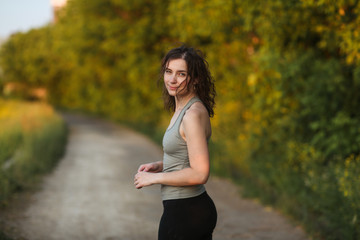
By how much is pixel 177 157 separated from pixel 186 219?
372 mm

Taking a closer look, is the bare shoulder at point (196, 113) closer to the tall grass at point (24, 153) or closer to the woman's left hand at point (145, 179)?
the woman's left hand at point (145, 179)

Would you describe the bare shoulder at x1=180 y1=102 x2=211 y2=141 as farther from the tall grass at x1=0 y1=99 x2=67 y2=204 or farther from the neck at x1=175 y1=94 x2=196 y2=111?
the tall grass at x1=0 y1=99 x2=67 y2=204

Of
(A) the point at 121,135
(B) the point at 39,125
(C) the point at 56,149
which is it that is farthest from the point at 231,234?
(A) the point at 121,135

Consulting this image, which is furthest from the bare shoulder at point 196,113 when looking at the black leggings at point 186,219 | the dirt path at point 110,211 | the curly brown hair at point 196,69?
the dirt path at point 110,211

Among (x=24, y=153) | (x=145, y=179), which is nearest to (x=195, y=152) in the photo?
(x=145, y=179)

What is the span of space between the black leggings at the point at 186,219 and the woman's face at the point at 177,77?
2.14 ft

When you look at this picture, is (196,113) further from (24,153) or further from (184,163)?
(24,153)

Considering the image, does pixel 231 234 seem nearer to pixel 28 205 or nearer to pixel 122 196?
pixel 122 196

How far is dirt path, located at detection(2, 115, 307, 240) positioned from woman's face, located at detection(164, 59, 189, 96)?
3731 millimetres

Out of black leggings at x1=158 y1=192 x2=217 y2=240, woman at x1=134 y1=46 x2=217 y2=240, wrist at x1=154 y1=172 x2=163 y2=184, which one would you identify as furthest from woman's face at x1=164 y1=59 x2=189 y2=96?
black leggings at x1=158 y1=192 x2=217 y2=240

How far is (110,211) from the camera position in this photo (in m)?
7.16

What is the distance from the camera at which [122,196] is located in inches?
326

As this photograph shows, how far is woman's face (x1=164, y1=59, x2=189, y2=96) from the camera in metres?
2.52

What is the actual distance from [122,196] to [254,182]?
287 centimetres
